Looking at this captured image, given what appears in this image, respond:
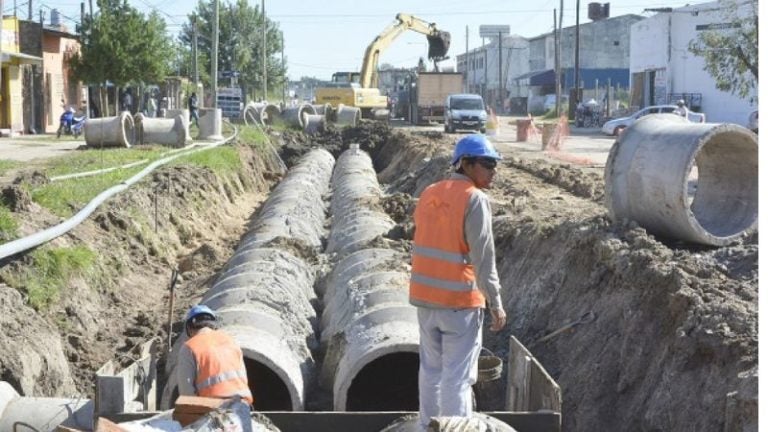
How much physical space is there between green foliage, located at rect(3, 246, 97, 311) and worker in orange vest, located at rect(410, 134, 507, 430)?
4670mm

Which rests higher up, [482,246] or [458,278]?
[482,246]

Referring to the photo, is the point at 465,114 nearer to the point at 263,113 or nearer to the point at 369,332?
the point at 263,113

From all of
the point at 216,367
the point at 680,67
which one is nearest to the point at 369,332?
the point at 216,367

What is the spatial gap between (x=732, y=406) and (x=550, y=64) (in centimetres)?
8400

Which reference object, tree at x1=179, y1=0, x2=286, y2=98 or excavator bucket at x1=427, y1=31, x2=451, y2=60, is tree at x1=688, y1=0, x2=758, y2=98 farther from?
tree at x1=179, y1=0, x2=286, y2=98

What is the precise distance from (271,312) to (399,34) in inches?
1524

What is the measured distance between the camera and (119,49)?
37.7 meters


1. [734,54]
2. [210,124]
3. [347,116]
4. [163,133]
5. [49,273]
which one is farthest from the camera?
[347,116]

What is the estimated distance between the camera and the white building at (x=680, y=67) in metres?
45.6

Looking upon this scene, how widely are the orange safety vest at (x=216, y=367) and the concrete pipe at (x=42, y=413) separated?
1148 mm

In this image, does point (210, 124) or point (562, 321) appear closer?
point (562, 321)

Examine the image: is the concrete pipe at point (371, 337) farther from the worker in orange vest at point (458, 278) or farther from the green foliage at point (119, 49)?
the green foliage at point (119, 49)

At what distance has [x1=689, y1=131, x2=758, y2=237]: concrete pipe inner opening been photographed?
10109 millimetres

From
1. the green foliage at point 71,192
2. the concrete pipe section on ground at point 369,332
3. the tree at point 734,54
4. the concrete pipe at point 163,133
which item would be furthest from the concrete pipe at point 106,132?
the tree at point 734,54
